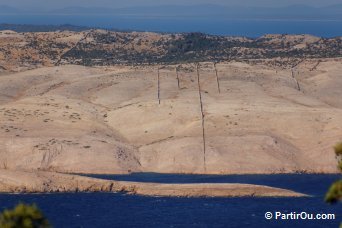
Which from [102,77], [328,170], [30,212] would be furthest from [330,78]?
[30,212]

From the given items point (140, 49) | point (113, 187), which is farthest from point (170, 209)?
point (140, 49)

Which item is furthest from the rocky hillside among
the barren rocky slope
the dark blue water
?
the dark blue water

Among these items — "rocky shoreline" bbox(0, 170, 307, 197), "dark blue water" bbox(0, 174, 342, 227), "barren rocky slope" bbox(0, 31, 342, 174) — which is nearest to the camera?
"dark blue water" bbox(0, 174, 342, 227)

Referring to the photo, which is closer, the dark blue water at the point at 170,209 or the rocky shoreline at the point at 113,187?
the dark blue water at the point at 170,209

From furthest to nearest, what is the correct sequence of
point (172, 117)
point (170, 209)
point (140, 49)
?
point (140, 49)
point (172, 117)
point (170, 209)

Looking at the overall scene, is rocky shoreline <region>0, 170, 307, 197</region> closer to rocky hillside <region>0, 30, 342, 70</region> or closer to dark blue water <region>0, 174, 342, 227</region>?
dark blue water <region>0, 174, 342, 227</region>

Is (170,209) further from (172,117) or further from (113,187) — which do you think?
(172,117)

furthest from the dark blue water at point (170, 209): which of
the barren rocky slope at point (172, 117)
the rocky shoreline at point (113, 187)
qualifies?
the barren rocky slope at point (172, 117)

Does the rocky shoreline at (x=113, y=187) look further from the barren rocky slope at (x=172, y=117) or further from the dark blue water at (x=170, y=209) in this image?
the barren rocky slope at (x=172, y=117)

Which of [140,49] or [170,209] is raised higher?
[170,209]
